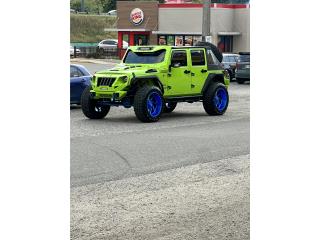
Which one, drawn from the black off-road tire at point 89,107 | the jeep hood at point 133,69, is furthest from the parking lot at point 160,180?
the jeep hood at point 133,69

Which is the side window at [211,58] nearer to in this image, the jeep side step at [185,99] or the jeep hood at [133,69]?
the jeep side step at [185,99]

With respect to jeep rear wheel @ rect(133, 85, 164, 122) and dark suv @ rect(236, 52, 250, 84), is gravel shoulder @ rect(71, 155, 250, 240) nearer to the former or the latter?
jeep rear wheel @ rect(133, 85, 164, 122)

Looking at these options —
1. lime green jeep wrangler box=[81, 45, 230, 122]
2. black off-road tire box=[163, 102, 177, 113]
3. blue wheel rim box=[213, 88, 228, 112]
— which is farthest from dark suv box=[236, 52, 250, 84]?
blue wheel rim box=[213, 88, 228, 112]

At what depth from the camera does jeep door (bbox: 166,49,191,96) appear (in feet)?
61.9

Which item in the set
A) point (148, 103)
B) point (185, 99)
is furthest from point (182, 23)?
point (148, 103)

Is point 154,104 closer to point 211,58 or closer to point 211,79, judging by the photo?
point 211,79

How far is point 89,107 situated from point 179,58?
2.70m

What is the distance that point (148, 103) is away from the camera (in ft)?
58.1

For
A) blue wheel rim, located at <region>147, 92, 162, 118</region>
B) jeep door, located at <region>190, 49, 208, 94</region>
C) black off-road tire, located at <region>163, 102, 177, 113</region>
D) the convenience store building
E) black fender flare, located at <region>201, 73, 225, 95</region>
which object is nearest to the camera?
blue wheel rim, located at <region>147, 92, 162, 118</region>

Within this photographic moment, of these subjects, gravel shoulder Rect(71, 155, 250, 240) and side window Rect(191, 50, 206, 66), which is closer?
gravel shoulder Rect(71, 155, 250, 240)

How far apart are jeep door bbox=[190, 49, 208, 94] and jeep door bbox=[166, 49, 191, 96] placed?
194 millimetres

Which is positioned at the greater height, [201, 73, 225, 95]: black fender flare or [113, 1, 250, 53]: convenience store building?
[113, 1, 250, 53]: convenience store building
